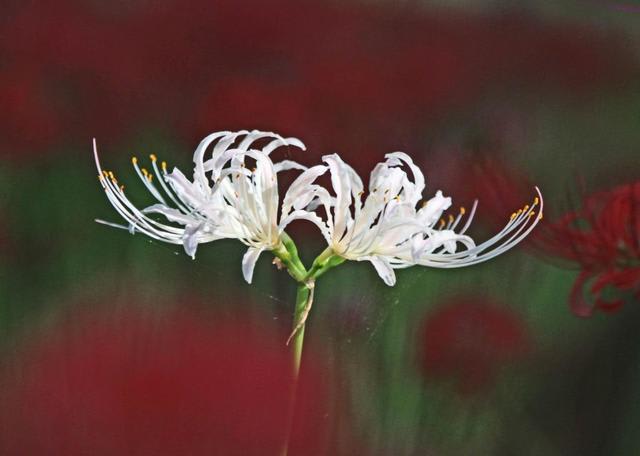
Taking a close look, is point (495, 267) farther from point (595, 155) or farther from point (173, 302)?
point (173, 302)

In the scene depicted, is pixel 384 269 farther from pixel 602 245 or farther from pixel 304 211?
pixel 602 245

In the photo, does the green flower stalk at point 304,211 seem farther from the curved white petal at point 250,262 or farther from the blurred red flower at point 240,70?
the blurred red flower at point 240,70

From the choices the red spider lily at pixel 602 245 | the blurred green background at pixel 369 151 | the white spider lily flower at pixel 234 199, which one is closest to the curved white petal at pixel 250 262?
the white spider lily flower at pixel 234 199

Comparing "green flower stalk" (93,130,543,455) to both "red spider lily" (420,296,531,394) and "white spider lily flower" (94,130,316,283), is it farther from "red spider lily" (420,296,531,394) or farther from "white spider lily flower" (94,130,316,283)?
"red spider lily" (420,296,531,394)

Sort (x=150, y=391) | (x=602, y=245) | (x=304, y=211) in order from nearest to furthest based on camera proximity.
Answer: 1. (x=304, y=211)
2. (x=150, y=391)
3. (x=602, y=245)

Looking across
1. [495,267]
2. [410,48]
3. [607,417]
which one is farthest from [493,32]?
[607,417]

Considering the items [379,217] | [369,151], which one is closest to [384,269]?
[379,217]
